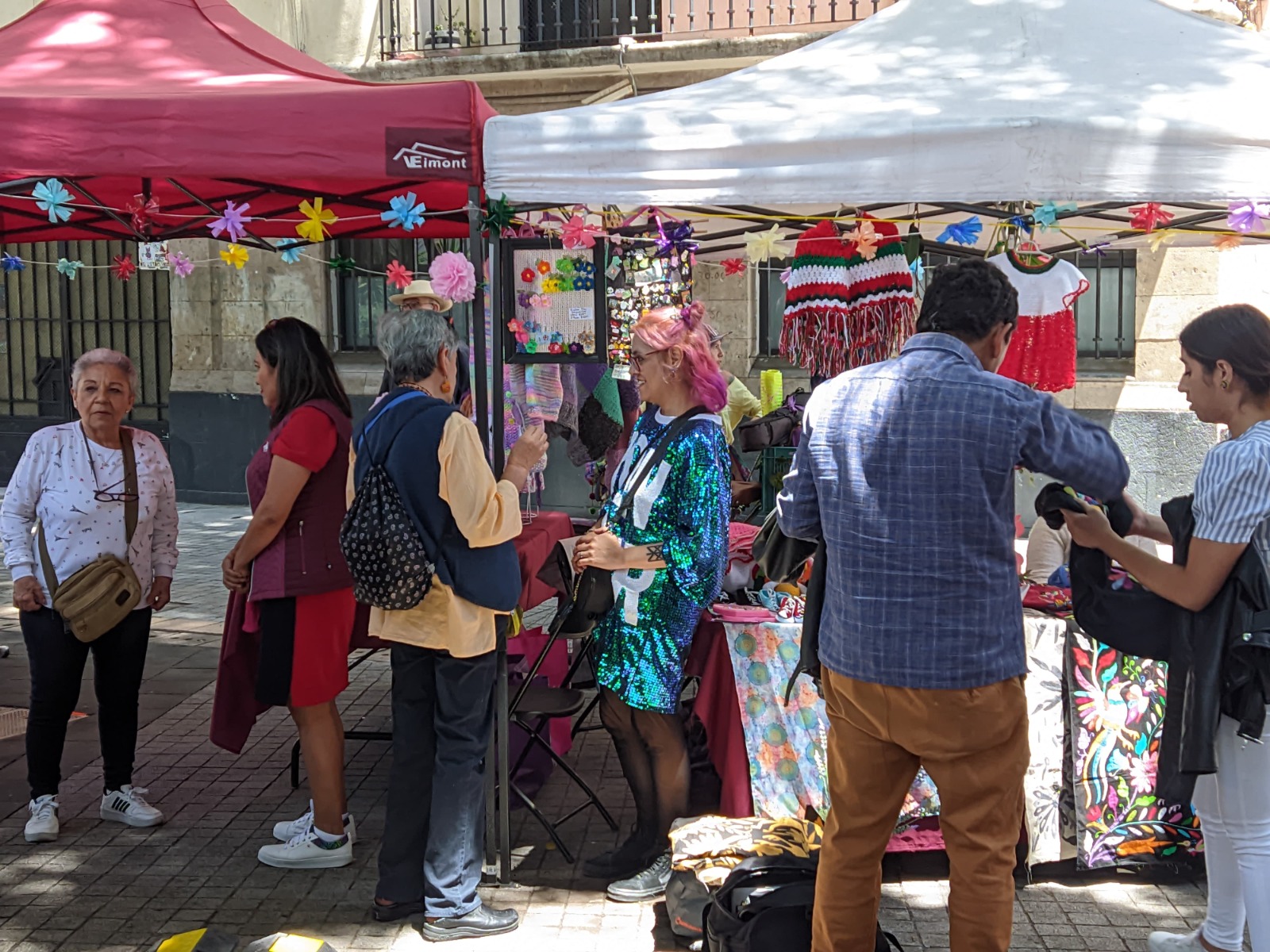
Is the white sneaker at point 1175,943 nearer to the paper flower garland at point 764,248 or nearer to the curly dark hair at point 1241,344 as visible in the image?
the curly dark hair at point 1241,344

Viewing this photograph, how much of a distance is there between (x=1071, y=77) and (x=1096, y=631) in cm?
178

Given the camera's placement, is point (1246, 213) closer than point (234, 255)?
Yes

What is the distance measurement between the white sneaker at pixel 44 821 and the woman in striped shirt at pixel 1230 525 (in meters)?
3.57

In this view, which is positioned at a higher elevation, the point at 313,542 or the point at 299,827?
the point at 313,542

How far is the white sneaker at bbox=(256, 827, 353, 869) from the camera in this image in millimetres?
4059

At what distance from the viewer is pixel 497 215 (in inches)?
149

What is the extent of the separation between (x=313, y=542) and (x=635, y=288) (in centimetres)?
170

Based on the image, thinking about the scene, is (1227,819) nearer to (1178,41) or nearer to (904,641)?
(904,641)

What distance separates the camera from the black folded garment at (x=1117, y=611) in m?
3.08

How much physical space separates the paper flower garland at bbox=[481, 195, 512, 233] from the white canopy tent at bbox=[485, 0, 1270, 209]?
0.09 m

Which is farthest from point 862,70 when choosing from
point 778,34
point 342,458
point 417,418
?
point 778,34

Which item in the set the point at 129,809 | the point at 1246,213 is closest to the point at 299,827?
the point at 129,809

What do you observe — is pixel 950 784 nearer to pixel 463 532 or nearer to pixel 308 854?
pixel 463 532

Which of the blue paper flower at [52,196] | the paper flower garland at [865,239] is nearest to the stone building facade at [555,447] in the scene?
the paper flower garland at [865,239]
